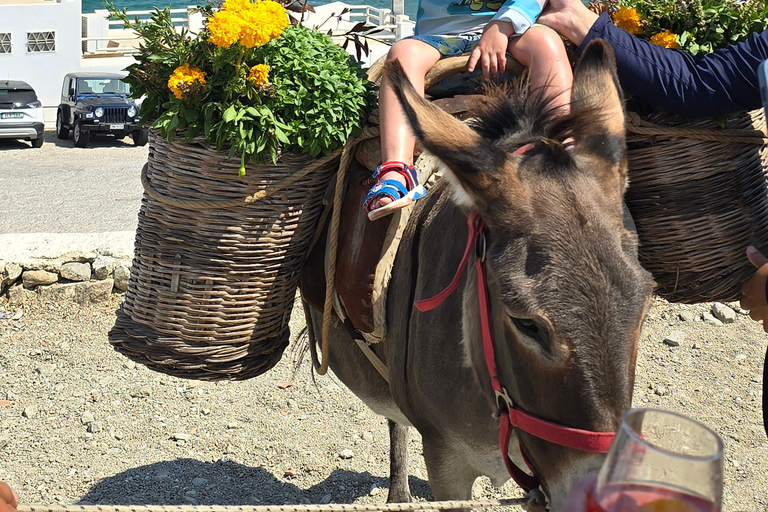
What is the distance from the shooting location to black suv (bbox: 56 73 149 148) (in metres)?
18.1

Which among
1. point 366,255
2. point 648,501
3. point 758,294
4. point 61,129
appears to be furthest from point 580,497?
point 61,129

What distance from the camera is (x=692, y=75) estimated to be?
2.64 meters

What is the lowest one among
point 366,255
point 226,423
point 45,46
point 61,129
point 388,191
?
point 61,129

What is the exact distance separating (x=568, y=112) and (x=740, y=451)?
10.5 ft

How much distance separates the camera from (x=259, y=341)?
3195 millimetres

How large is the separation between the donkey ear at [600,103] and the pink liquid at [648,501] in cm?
133

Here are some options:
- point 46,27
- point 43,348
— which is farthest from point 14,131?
point 43,348

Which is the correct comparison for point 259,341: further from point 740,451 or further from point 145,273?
point 740,451

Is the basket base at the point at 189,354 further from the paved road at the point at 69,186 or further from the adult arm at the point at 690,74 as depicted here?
→ the paved road at the point at 69,186

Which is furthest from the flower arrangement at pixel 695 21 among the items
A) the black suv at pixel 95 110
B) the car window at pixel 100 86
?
the car window at pixel 100 86

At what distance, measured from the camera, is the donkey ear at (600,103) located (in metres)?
2.21

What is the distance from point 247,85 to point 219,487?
97.9 inches

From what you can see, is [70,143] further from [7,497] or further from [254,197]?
[7,497]

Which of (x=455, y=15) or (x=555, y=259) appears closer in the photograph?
(x=555, y=259)
